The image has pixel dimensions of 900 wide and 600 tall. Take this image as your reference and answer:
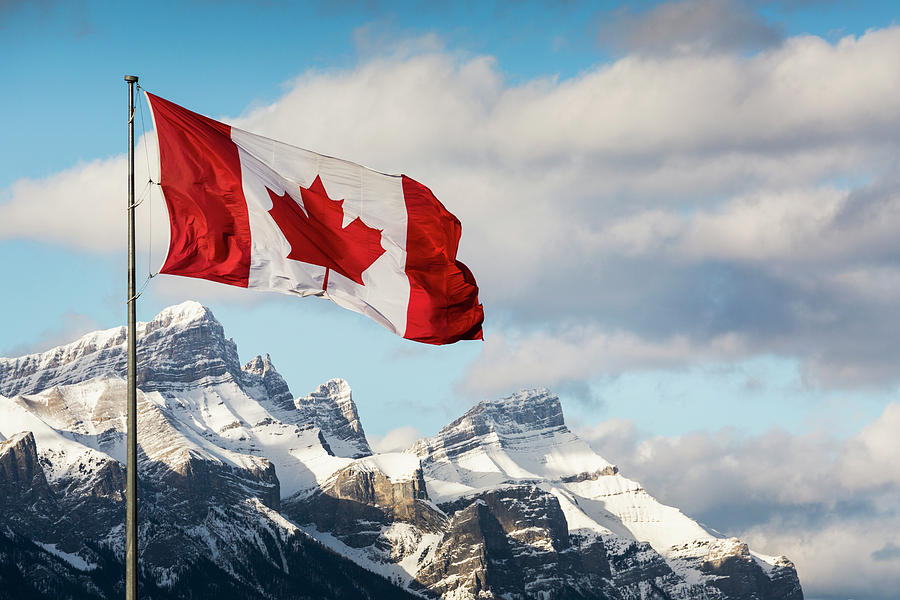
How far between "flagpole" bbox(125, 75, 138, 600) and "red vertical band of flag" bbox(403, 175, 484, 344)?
9997 mm

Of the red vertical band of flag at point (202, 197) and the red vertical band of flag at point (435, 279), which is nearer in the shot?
the red vertical band of flag at point (202, 197)

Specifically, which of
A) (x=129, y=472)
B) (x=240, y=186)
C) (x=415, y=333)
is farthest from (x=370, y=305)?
(x=129, y=472)

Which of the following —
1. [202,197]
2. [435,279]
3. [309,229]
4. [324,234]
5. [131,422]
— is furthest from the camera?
[435,279]

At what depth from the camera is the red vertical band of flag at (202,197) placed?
34969 millimetres

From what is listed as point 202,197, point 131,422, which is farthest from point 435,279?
point 131,422

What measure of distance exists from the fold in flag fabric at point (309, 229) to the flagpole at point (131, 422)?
2.75 m

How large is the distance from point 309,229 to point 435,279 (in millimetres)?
4616

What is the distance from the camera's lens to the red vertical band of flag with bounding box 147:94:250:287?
115 feet

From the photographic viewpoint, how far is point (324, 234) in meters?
38.4

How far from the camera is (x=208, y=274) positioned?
35.4 m

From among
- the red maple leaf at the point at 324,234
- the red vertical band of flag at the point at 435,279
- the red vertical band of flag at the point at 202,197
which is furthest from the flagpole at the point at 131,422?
the red vertical band of flag at the point at 435,279

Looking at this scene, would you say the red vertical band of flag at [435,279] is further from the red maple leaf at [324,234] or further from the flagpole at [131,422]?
the flagpole at [131,422]

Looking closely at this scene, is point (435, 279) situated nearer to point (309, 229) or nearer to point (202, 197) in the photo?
point (309, 229)

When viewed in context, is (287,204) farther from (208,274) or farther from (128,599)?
(128,599)
